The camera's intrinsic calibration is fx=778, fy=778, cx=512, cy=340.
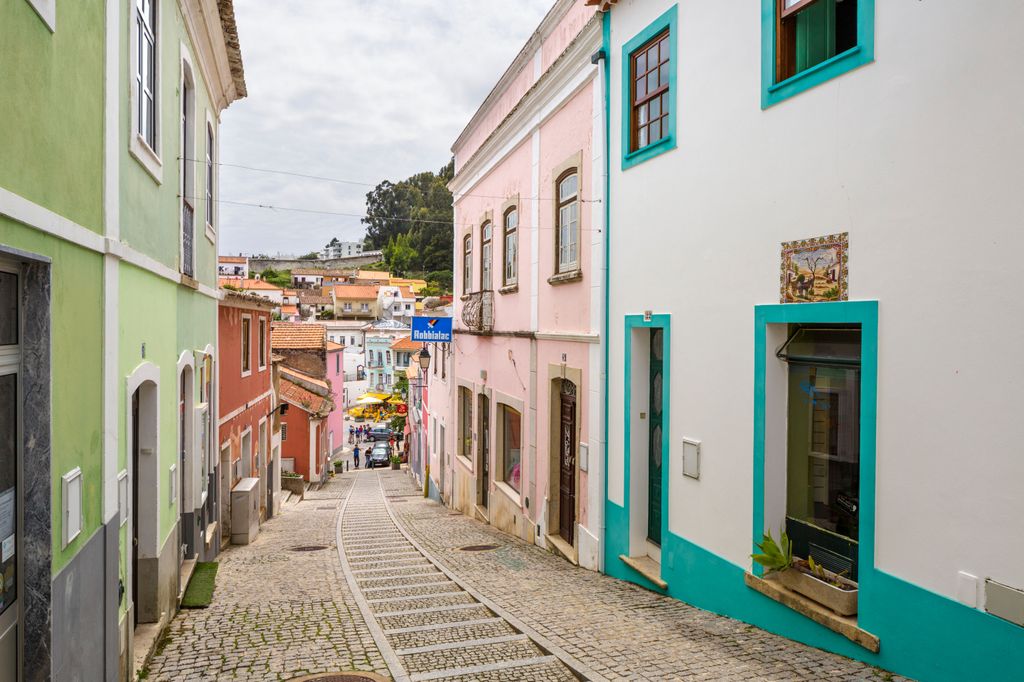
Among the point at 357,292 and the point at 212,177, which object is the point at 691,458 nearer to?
the point at 212,177

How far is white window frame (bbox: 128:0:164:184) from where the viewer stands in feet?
20.1

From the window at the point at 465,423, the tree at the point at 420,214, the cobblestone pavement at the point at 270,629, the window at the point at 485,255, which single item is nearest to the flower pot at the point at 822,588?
the cobblestone pavement at the point at 270,629

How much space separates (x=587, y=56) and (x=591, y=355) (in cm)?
399

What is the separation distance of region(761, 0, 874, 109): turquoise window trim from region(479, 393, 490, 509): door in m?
10.9

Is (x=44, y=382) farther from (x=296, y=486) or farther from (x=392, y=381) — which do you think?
(x=392, y=381)

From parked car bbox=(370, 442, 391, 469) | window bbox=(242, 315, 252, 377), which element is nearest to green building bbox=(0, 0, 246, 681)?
window bbox=(242, 315, 252, 377)

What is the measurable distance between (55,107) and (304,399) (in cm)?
2532

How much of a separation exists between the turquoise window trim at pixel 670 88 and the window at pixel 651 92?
0.18 ft

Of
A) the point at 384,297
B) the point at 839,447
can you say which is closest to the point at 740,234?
the point at 839,447

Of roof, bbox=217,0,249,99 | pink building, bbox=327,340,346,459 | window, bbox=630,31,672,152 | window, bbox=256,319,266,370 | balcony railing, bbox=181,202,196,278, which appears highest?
roof, bbox=217,0,249,99

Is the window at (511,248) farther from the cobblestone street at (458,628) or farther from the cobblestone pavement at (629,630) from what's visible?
the cobblestone pavement at (629,630)

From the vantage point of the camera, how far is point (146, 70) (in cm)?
696

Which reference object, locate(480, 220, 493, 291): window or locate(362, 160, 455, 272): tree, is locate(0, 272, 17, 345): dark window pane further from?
locate(362, 160, 455, 272): tree

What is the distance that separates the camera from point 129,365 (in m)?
6.18
